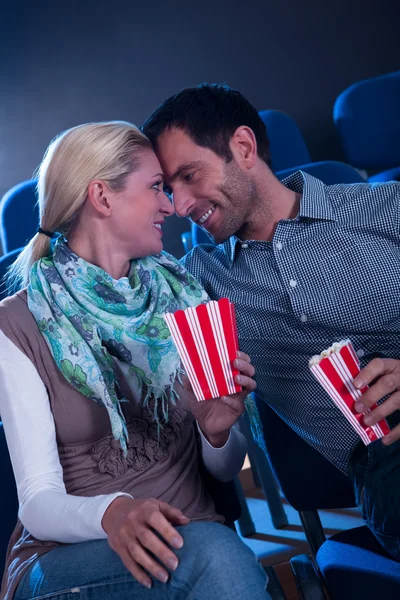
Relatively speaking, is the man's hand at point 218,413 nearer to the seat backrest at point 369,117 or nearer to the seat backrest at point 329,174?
the seat backrest at point 329,174

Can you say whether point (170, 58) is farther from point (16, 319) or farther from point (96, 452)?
point (96, 452)

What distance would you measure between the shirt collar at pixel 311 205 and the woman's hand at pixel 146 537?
77cm

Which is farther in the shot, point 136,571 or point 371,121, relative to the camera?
point 371,121

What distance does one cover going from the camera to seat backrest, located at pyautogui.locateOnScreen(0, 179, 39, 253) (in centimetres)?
265

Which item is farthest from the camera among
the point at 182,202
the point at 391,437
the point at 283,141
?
the point at 283,141

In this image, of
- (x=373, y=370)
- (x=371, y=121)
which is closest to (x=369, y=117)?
(x=371, y=121)

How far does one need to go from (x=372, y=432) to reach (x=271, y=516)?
1528 millimetres

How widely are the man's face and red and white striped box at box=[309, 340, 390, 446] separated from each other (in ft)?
2.07

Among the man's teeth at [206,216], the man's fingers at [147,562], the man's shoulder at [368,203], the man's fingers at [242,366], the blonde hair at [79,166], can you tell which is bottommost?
Answer: the man's fingers at [147,562]

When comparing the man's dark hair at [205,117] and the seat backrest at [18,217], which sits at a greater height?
the man's dark hair at [205,117]

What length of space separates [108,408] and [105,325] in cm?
21

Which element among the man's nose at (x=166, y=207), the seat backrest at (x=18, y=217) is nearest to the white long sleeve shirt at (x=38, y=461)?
the man's nose at (x=166, y=207)

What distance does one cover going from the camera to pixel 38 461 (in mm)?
1298

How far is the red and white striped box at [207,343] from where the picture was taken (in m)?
1.13
